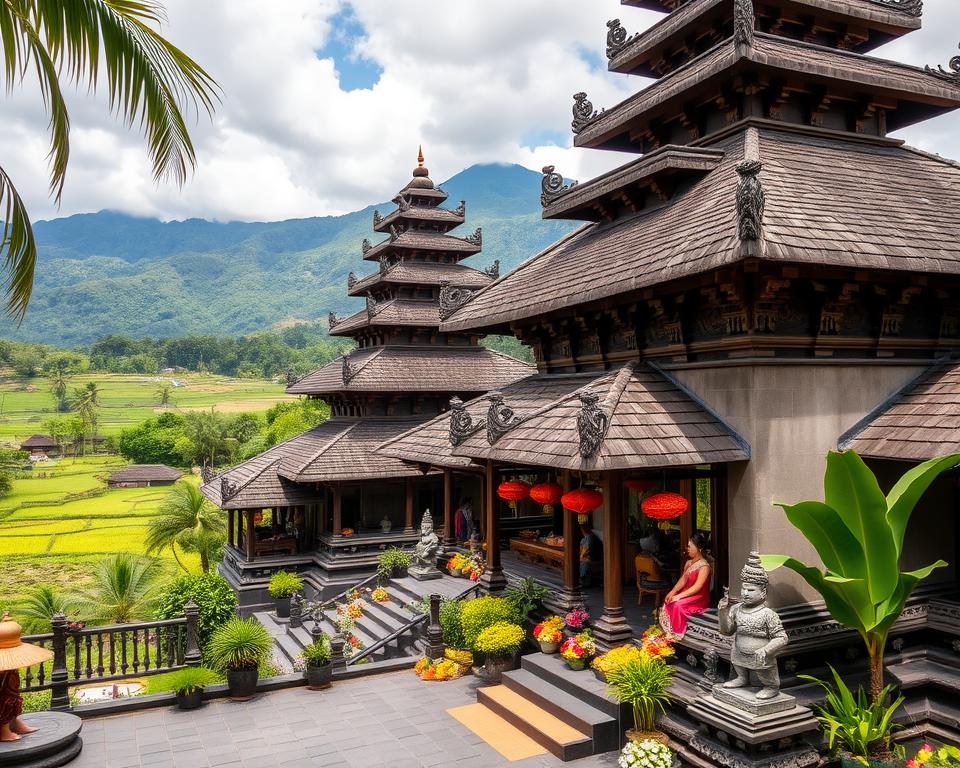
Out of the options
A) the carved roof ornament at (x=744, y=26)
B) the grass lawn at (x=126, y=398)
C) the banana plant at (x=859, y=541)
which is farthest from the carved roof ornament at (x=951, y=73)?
the grass lawn at (x=126, y=398)

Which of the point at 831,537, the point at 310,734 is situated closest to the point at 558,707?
the point at 310,734

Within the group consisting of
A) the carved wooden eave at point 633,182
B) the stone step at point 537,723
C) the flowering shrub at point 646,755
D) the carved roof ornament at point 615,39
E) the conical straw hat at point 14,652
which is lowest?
the stone step at point 537,723

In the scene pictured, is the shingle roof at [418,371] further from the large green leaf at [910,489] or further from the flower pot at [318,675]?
the large green leaf at [910,489]

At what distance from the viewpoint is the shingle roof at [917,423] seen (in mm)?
9109

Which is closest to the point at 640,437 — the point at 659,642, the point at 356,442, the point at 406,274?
the point at 659,642

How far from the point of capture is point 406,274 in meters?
27.7

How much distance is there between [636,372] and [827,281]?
115 inches

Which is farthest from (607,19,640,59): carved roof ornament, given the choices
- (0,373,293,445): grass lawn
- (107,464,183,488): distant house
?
(0,373,293,445): grass lawn

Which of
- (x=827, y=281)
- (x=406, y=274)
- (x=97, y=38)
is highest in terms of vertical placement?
(x=406, y=274)

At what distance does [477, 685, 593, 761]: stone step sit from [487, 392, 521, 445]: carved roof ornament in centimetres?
383

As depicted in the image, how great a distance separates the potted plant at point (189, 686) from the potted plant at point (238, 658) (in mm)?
303

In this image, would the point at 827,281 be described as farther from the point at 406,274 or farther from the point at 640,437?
the point at 406,274

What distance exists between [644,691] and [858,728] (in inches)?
94.2

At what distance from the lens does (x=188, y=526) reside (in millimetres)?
27891
